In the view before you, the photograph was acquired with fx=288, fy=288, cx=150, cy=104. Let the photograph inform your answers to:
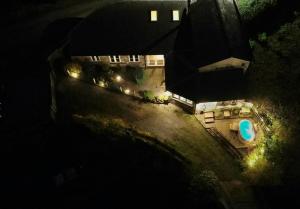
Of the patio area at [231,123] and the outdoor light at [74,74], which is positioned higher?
the outdoor light at [74,74]

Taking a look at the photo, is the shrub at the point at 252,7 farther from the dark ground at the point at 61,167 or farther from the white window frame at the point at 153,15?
the white window frame at the point at 153,15

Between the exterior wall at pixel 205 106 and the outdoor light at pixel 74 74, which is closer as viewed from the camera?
the exterior wall at pixel 205 106

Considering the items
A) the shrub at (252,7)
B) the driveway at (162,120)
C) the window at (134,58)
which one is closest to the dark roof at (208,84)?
the driveway at (162,120)

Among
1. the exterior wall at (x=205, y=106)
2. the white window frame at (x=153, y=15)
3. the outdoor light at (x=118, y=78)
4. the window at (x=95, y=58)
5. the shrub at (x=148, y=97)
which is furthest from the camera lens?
the outdoor light at (x=118, y=78)

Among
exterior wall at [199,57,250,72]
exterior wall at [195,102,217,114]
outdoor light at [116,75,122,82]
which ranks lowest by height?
exterior wall at [195,102,217,114]

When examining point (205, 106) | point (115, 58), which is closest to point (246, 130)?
point (205, 106)

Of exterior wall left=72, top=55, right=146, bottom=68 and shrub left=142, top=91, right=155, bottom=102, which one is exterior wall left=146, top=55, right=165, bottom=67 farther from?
shrub left=142, top=91, right=155, bottom=102

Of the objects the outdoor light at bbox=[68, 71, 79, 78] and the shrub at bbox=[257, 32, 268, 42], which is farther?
the outdoor light at bbox=[68, 71, 79, 78]

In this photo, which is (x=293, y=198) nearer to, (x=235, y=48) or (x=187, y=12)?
(x=235, y=48)

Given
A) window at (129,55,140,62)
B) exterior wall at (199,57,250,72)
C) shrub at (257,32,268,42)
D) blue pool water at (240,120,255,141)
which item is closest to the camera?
shrub at (257,32,268,42)

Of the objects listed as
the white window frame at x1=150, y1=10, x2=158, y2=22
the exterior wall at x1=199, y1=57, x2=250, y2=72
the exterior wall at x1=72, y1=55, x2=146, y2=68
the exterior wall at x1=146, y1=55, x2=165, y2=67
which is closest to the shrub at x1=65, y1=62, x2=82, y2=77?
the exterior wall at x1=72, y1=55, x2=146, y2=68
